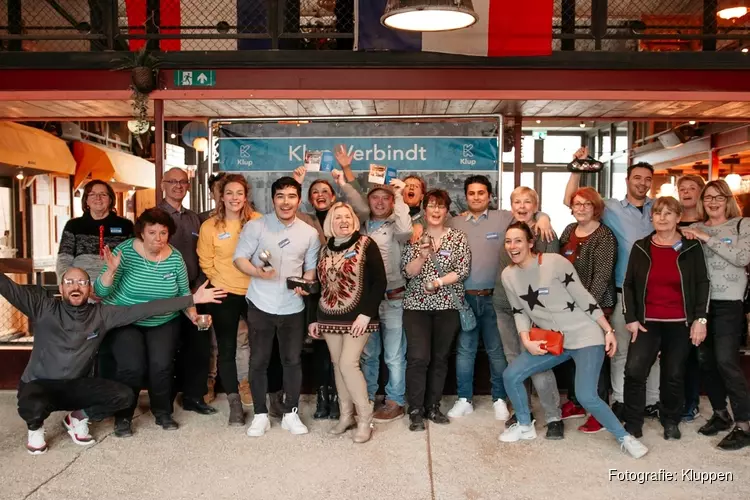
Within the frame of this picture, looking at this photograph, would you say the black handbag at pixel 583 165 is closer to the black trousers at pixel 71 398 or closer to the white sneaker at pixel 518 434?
the white sneaker at pixel 518 434

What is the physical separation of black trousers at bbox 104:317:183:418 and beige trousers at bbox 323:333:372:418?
1.16 metres

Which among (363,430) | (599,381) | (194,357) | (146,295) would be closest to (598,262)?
(599,381)

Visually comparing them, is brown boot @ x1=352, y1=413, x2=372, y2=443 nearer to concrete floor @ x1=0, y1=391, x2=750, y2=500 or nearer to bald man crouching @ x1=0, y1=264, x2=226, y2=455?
concrete floor @ x1=0, y1=391, x2=750, y2=500

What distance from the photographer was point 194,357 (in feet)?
17.0

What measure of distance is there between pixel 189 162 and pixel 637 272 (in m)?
13.4

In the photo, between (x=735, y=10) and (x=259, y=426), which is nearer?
(x=259, y=426)

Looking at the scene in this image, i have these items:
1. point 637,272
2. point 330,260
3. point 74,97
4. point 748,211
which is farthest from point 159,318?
point 748,211

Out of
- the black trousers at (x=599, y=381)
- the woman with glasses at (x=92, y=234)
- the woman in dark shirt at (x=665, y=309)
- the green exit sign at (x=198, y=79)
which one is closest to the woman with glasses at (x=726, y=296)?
the woman in dark shirt at (x=665, y=309)

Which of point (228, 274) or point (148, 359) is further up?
point (228, 274)

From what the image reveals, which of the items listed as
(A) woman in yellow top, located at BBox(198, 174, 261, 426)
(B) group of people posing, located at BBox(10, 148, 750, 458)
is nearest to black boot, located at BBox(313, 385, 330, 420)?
(B) group of people posing, located at BBox(10, 148, 750, 458)

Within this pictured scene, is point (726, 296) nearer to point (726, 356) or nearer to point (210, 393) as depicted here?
point (726, 356)

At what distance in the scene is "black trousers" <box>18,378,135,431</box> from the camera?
436 cm

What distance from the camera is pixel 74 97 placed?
5.95 meters

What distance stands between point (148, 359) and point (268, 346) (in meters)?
0.88
